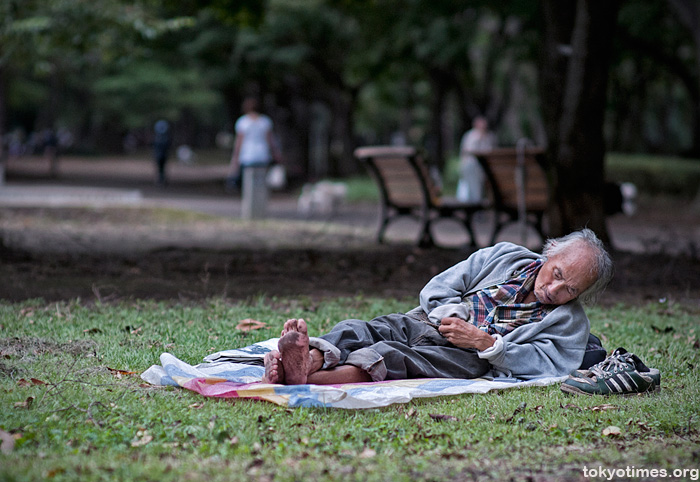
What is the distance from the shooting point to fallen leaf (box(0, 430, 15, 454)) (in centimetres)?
313

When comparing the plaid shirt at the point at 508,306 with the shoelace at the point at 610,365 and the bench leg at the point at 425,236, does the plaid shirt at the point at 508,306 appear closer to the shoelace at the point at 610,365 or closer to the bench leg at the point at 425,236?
the shoelace at the point at 610,365

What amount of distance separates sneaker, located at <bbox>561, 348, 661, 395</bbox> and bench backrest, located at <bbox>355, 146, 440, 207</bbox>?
5761mm

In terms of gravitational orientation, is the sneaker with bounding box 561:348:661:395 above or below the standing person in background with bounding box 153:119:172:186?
below

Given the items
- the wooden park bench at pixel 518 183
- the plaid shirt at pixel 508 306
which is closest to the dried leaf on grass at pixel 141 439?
the plaid shirt at pixel 508 306

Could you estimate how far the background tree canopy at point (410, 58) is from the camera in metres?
9.34

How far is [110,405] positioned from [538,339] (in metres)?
2.20

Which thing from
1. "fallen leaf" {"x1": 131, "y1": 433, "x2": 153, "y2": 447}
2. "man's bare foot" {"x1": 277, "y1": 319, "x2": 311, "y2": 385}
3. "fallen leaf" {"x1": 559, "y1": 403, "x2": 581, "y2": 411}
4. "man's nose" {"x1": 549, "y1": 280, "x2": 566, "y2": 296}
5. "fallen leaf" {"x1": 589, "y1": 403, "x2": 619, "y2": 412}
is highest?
"man's nose" {"x1": 549, "y1": 280, "x2": 566, "y2": 296}

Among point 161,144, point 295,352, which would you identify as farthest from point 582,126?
point 161,144

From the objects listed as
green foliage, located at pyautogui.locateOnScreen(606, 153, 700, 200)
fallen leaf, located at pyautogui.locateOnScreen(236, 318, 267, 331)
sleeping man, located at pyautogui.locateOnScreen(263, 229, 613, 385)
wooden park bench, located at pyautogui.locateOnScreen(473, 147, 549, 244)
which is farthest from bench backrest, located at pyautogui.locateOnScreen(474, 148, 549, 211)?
green foliage, located at pyautogui.locateOnScreen(606, 153, 700, 200)

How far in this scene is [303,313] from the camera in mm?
6441

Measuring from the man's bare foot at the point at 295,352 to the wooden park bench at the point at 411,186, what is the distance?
625 centimetres

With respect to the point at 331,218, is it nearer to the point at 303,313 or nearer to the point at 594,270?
the point at 303,313

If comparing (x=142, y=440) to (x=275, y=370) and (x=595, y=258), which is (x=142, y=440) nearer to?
(x=275, y=370)

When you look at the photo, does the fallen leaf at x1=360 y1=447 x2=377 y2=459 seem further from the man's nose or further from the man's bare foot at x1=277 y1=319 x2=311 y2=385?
the man's nose
